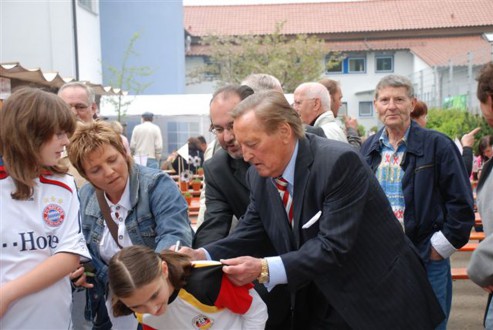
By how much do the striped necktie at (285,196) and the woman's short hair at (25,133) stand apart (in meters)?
0.94

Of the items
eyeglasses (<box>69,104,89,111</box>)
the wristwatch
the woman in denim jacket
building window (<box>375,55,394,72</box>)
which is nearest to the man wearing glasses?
eyeglasses (<box>69,104,89,111</box>)

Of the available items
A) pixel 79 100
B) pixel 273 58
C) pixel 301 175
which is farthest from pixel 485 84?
pixel 273 58

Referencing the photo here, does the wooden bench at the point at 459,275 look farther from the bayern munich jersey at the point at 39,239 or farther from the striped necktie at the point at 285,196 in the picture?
the bayern munich jersey at the point at 39,239

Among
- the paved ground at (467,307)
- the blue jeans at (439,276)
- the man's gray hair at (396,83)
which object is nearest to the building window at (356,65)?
the paved ground at (467,307)

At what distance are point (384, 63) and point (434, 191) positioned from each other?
119ft

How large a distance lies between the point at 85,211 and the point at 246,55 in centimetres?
2960

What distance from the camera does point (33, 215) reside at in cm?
219

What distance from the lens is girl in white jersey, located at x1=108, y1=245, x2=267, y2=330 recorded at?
2188mm

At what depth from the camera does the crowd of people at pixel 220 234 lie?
219 cm

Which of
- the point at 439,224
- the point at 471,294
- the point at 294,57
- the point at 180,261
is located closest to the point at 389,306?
the point at 180,261

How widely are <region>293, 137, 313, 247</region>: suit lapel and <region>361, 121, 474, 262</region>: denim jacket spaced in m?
1.35

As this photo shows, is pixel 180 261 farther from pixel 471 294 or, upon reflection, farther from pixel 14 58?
pixel 14 58

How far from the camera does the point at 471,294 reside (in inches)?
255

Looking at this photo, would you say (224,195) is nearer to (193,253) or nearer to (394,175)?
(193,253)
